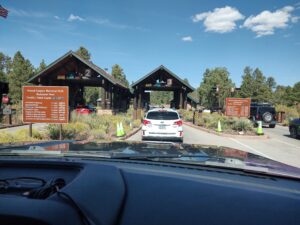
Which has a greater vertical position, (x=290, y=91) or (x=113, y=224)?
(x=290, y=91)

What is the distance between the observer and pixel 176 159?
2.74 m

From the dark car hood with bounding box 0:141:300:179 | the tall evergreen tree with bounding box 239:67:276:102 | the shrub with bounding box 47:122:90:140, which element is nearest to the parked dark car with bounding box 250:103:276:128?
the shrub with bounding box 47:122:90:140

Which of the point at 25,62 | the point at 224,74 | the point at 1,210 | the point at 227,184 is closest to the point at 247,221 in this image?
the point at 227,184

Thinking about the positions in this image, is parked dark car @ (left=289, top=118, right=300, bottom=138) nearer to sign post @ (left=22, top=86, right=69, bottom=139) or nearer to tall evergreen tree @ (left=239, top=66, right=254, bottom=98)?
sign post @ (left=22, top=86, right=69, bottom=139)

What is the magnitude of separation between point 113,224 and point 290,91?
308ft

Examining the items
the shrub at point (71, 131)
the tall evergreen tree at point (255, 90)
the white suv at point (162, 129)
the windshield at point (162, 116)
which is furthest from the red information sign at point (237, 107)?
the tall evergreen tree at point (255, 90)

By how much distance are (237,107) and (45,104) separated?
612 inches

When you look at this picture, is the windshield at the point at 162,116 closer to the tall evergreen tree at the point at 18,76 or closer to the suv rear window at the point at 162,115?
the suv rear window at the point at 162,115

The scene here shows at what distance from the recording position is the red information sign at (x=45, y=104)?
12852mm

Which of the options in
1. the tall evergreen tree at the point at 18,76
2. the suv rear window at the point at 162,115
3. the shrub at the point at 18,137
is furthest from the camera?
the tall evergreen tree at the point at 18,76

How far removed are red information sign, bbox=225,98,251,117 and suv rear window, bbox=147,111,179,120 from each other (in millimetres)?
10840

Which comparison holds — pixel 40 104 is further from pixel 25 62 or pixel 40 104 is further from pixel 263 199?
pixel 25 62

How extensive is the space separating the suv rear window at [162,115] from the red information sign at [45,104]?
366cm

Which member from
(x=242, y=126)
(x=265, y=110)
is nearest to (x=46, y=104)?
→ (x=242, y=126)
